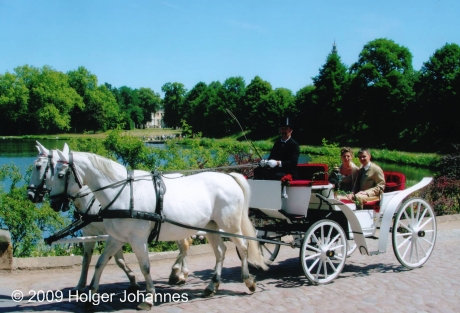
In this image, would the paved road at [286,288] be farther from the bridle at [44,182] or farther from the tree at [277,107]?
the tree at [277,107]

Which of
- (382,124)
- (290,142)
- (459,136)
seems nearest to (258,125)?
(382,124)

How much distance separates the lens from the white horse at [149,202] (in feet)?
19.6

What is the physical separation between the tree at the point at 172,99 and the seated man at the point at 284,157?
9868 centimetres

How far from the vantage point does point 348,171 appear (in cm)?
902

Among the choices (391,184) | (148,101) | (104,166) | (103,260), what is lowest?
(103,260)

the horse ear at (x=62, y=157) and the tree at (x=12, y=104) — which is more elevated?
the tree at (x=12, y=104)

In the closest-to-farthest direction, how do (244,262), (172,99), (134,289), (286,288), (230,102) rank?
(134,289) < (244,262) < (286,288) < (230,102) < (172,99)

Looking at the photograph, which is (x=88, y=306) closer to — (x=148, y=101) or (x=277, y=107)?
(x=277, y=107)

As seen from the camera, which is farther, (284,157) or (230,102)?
(230,102)

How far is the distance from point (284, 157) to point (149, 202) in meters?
2.46

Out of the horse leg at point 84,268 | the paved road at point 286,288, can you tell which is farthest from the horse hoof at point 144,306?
the horse leg at point 84,268

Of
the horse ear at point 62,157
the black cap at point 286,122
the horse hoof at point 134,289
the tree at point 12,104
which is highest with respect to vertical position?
the tree at point 12,104

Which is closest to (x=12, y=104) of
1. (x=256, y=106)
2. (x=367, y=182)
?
(x=367, y=182)

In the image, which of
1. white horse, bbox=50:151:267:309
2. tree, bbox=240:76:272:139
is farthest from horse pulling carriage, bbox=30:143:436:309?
tree, bbox=240:76:272:139
